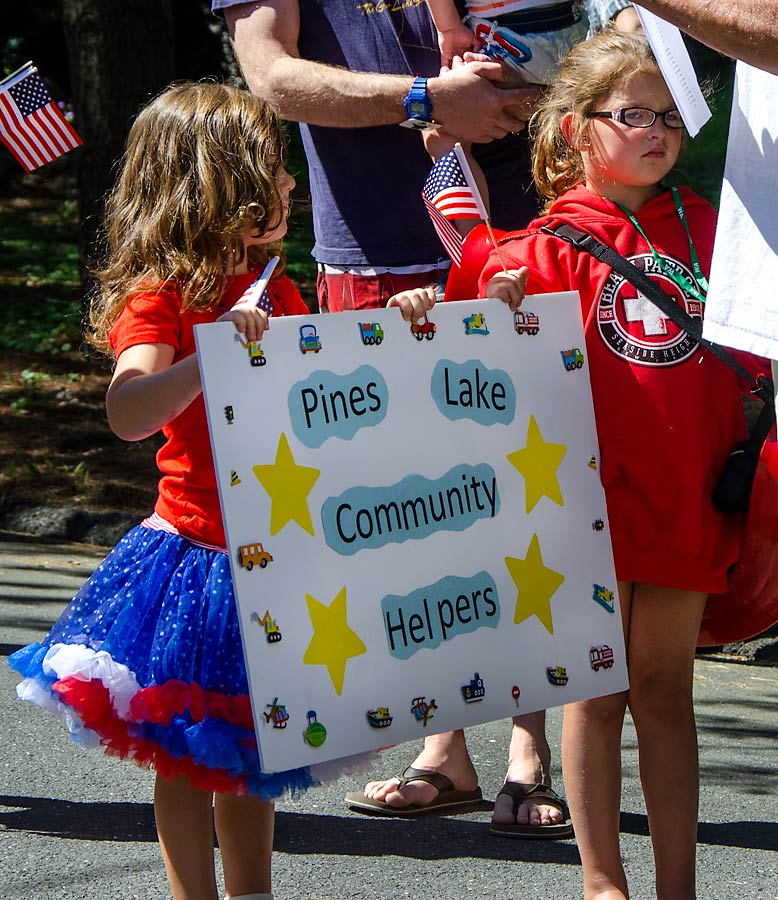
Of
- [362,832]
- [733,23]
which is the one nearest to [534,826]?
[362,832]

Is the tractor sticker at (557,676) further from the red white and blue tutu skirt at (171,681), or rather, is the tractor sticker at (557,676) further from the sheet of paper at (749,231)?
the sheet of paper at (749,231)

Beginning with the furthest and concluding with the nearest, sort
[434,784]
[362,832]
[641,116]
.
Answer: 1. [434,784]
2. [362,832]
3. [641,116]

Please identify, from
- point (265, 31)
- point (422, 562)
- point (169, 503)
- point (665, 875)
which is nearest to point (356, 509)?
point (422, 562)

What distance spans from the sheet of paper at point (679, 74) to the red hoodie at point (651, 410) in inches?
14.4

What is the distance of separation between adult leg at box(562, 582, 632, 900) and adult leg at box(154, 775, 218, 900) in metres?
0.73

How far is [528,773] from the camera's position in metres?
3.49

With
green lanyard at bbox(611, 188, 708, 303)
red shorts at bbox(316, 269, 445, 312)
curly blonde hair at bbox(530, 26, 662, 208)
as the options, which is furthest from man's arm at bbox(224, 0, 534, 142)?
green lanyard at bbox(611, 188, 708, 303)

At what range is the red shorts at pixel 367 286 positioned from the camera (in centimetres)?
356

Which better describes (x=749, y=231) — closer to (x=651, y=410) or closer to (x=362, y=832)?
(x=651, y=410)

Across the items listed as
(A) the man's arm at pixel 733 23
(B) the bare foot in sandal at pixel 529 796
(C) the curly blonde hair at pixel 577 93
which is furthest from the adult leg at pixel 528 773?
(A) the man's arm at pixel 733 23

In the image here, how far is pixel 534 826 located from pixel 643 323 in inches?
54.4

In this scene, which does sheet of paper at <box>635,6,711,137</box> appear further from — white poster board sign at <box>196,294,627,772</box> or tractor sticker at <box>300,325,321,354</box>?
tractor sticker at <box>300,325,321,354</box>

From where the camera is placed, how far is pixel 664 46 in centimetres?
247

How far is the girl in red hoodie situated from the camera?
268 centimetres
